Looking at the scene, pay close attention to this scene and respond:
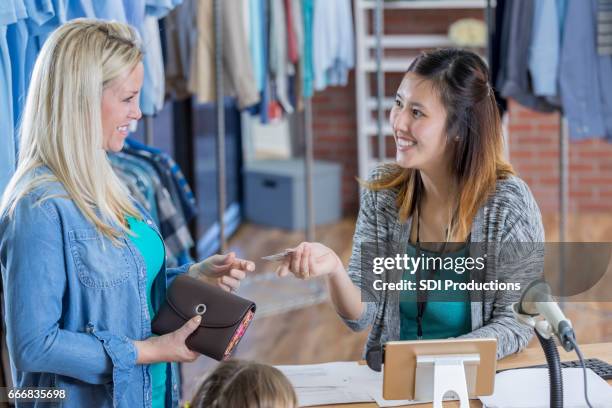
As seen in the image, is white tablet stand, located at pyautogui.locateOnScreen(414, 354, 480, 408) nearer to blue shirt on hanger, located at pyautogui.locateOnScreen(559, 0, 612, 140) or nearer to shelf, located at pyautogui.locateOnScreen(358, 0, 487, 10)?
blue shirt on hanger, located at pyautogui.locateOnScreen(559, 0, 612, 140)

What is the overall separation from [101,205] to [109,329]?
26cm

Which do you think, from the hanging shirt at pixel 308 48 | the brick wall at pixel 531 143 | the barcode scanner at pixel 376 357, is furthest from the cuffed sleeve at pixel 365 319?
the brick wall at pixel 531 143

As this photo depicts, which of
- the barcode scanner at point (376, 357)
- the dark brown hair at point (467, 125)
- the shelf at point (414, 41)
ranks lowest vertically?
the barcode scanner at point (376, 357)

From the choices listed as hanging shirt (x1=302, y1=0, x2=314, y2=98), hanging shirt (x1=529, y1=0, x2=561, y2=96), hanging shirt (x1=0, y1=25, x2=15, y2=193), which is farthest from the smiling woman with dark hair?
hanging shirt (x1=302, y1=0, x2=314, y2=98)

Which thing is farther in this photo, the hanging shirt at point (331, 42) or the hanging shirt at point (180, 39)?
the hanging shirt at point (331, 42)

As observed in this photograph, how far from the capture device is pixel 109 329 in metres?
1.91

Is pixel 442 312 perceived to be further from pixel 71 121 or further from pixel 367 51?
pixel 367 51

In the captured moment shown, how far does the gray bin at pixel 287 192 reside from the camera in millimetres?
6164

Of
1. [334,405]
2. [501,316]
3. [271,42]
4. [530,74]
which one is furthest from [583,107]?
[334,405]

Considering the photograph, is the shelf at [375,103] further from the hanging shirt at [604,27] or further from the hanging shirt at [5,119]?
the hanging shirt at [5,119]

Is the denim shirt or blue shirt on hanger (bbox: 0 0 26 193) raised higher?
blue shirt on hanger (bbox: 0 0 26 193)

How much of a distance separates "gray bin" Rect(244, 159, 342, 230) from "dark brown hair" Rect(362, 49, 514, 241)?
12.1 ft

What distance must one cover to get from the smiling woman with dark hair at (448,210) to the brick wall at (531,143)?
13.0 ft

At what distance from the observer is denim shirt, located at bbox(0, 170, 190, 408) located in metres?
1.79
